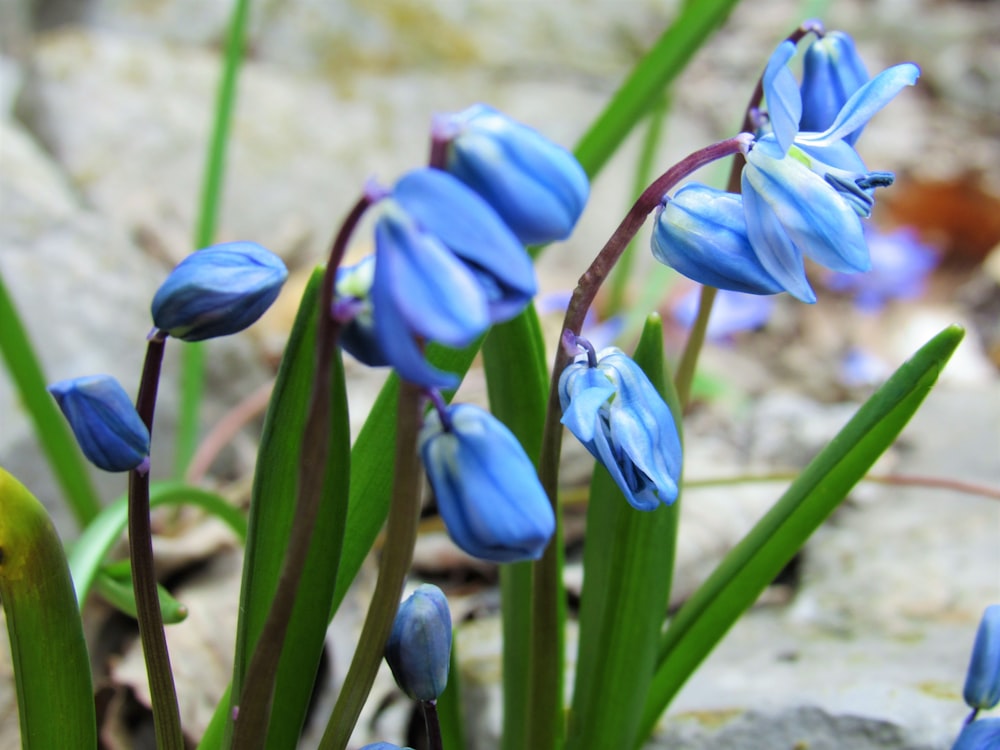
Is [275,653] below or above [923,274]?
below

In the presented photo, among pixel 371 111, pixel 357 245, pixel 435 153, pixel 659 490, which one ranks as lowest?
pixel 659 490

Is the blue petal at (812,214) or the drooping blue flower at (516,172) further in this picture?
the blue petal at (812,214)

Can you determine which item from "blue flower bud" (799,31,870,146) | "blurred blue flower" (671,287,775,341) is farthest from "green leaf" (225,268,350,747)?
"blurred blue flower" (671,287,775,341)

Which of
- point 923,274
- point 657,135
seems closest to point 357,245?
point 657,135

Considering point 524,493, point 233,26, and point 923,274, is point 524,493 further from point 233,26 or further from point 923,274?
point 923,274

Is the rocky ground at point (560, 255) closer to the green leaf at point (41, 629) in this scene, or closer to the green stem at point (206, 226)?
the green stem at point (206, 226)

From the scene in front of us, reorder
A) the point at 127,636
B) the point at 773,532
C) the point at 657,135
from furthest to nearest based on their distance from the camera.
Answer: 1. the point at 657,135
2. the point at 127,636
3. the point at 773,532

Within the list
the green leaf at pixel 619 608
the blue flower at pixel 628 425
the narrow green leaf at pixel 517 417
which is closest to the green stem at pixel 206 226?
the narrow green leaf at pixel 517 417

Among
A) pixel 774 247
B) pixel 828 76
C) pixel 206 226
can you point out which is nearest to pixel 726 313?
pixel 206 226
